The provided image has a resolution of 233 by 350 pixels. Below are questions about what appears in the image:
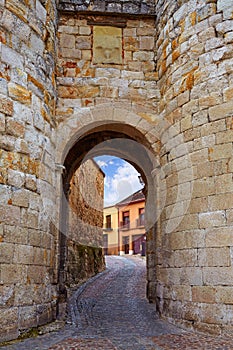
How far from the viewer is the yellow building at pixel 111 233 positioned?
97.0 feet

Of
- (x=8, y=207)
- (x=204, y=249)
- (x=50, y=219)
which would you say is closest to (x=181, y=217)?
(x=204, y=249)

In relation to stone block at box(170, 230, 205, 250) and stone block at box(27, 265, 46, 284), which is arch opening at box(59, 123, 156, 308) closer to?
stone block at box(170, 230, 205, 250)

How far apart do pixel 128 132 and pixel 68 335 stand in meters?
3.28

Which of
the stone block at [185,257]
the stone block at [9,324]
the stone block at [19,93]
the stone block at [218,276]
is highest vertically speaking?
the stone block at [19,93]

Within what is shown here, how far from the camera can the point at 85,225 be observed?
1254 centimetres

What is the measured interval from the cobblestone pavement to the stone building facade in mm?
292

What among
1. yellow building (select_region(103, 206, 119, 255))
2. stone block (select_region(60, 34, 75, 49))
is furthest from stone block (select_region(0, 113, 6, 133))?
yellow building (select_region(103, 206, 119, 255))

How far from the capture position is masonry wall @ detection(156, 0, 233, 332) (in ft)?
15.1

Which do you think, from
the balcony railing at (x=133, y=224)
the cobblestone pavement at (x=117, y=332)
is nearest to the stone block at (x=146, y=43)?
the cobblestone pavement at (x=117, y=332)

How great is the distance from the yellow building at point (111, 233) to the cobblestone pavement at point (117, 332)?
22001 millimetres

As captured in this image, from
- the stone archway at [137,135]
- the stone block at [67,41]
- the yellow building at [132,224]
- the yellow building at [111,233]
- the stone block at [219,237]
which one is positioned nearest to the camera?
the stone block at [219,237]

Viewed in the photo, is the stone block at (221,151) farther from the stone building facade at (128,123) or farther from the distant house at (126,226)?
the distant house at (126,226)

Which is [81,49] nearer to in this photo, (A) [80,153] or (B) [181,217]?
(A) [80,153]

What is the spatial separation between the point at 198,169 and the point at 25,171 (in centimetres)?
211
